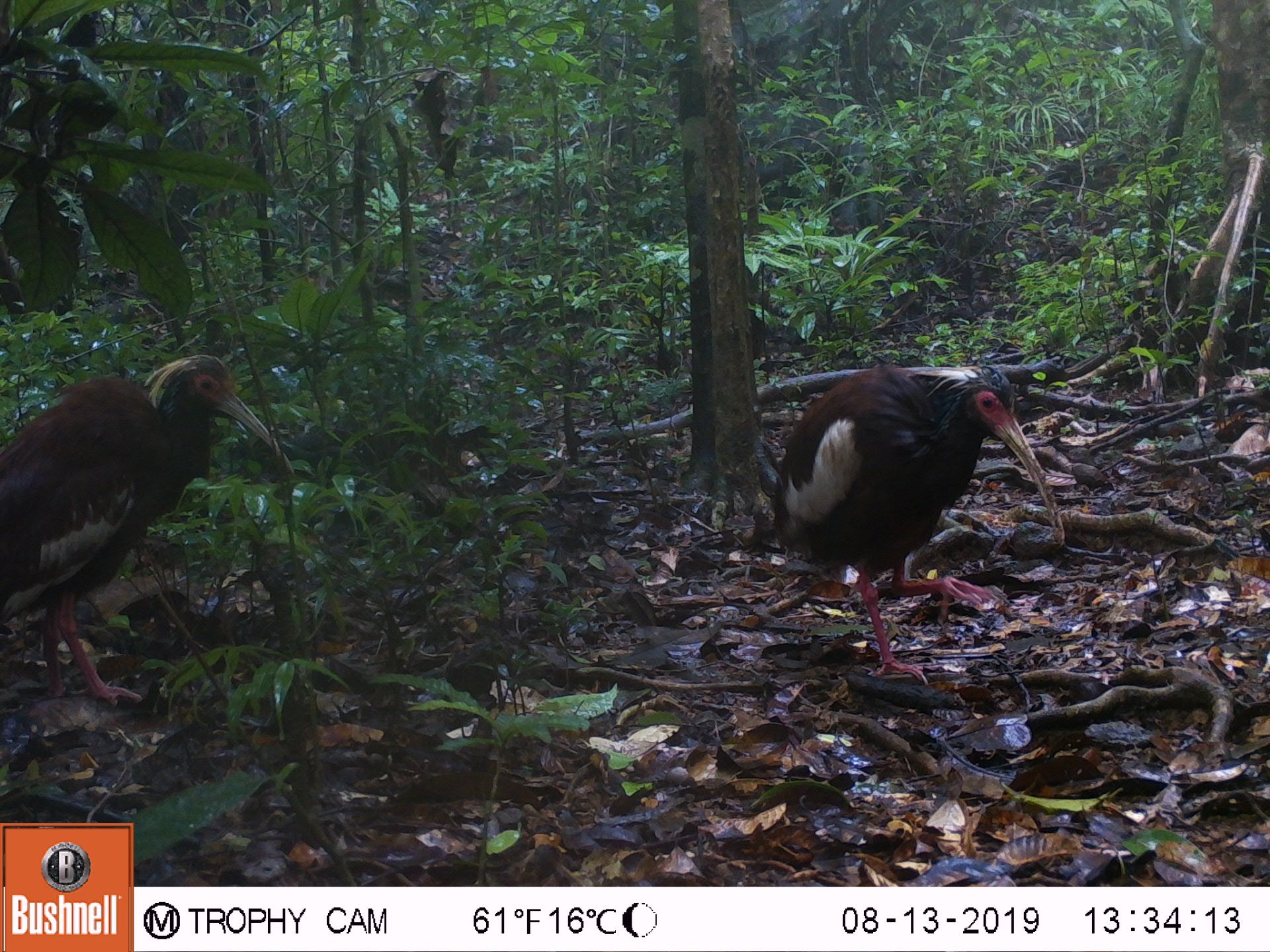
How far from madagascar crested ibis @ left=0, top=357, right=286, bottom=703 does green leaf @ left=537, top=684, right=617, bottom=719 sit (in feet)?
2.77

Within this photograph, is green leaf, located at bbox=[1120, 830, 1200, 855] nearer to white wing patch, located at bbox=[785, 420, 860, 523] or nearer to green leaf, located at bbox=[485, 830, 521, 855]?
green leaf, located at bbox=[485, 830, 521, 855]

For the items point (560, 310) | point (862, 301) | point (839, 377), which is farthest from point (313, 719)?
point (862, 301)

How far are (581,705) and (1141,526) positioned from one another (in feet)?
6.74

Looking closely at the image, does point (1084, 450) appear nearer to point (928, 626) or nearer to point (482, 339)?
point (928, 626)

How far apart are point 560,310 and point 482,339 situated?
0.52 meters

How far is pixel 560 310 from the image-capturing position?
11.9 ft

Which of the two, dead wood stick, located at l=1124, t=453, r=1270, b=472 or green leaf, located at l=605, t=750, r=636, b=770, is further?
dead wood stick, located at l=1124, t=453, r=1270, b=472

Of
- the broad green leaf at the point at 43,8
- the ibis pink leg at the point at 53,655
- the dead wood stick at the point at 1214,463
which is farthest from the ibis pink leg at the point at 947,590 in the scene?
the broad green leaf at the point at 43,8

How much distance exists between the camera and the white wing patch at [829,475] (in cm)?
273

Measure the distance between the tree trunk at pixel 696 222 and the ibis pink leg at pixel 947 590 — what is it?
89 centimetres

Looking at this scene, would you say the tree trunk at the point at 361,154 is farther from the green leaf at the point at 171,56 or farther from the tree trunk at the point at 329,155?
the green leaf at the point at 171,56

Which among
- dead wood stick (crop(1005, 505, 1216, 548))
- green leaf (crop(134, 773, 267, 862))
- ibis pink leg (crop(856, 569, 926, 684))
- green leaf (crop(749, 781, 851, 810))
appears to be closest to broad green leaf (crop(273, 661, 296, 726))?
green leaf (crop(134, 773, 267, 862))

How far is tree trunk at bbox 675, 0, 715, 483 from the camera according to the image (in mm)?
3404

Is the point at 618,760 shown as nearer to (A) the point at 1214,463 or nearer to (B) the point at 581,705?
(B) the point at 581,705
